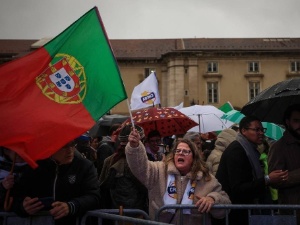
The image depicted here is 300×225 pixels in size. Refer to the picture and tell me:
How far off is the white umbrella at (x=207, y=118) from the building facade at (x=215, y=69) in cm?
4401

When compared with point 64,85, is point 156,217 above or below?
below

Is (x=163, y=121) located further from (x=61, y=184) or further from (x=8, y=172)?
(x=61, y=184)

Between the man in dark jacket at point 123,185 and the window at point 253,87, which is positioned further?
the window at point 253,87

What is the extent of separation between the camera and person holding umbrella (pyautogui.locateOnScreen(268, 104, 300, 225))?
509 cm

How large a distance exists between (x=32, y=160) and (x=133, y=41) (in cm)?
6174

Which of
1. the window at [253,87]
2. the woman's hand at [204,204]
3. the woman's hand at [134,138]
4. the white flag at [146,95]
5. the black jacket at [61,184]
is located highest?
the window at [253,87]

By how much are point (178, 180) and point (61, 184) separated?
1109 millimetres

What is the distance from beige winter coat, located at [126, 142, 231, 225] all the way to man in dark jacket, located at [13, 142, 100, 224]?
1.44 ft

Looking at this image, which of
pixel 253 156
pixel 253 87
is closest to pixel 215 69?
pixel 253 87

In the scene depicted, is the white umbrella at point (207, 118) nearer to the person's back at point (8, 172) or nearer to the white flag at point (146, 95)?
the white flag at point (146, 95)

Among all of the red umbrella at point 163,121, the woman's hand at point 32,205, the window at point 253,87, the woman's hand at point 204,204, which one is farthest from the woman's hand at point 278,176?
the window at point 253,87

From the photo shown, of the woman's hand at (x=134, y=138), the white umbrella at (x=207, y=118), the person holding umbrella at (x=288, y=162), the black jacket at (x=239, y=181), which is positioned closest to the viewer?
the woman's hand at (x=134, y=138)

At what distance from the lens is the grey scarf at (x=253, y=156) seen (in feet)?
17.7

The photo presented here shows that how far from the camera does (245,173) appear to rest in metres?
5.36
